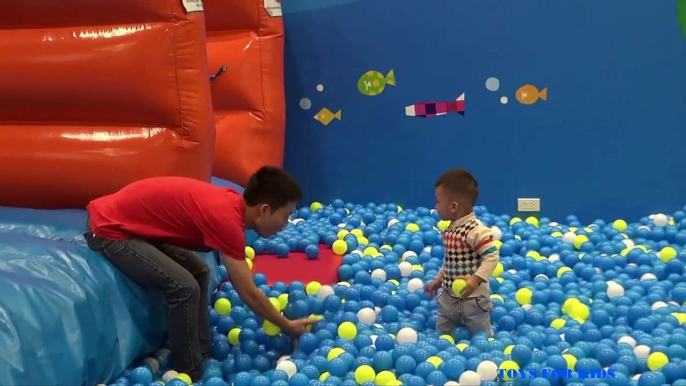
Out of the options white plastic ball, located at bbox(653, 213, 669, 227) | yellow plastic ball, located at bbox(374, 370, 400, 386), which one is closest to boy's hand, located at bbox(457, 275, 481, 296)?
yellow plastic ball, located at bbox(374, 370, 400, 386)

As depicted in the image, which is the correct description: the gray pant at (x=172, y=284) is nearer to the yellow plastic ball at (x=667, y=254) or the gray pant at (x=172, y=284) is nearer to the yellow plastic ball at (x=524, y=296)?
the yellow plastic ball at (x=524, y=296)

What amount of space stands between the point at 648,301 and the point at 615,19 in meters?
1.66

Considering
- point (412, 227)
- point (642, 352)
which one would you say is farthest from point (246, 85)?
point (642, 352)

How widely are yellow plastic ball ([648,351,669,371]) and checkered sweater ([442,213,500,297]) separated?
521 mm

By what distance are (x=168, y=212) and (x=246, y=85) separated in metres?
1.66

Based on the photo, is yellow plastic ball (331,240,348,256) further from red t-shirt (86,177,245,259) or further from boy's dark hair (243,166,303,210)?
boy's dark hair (243,166,303,210)

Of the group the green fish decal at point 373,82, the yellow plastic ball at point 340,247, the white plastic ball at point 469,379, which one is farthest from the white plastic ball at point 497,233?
the white plastic ball at point 469,379

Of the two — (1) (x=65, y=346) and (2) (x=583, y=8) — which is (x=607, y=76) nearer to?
(2) (x=583, y=8)

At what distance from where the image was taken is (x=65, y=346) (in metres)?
2.05

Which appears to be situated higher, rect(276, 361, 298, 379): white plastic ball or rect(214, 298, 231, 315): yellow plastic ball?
rect(214, 298, 231, 315): yellow plastic ball

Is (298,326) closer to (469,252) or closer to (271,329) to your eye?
(271,329)

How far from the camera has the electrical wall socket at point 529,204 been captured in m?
4.11

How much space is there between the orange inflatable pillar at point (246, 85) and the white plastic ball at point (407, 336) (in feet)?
5.11

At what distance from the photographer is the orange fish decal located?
157 inches
